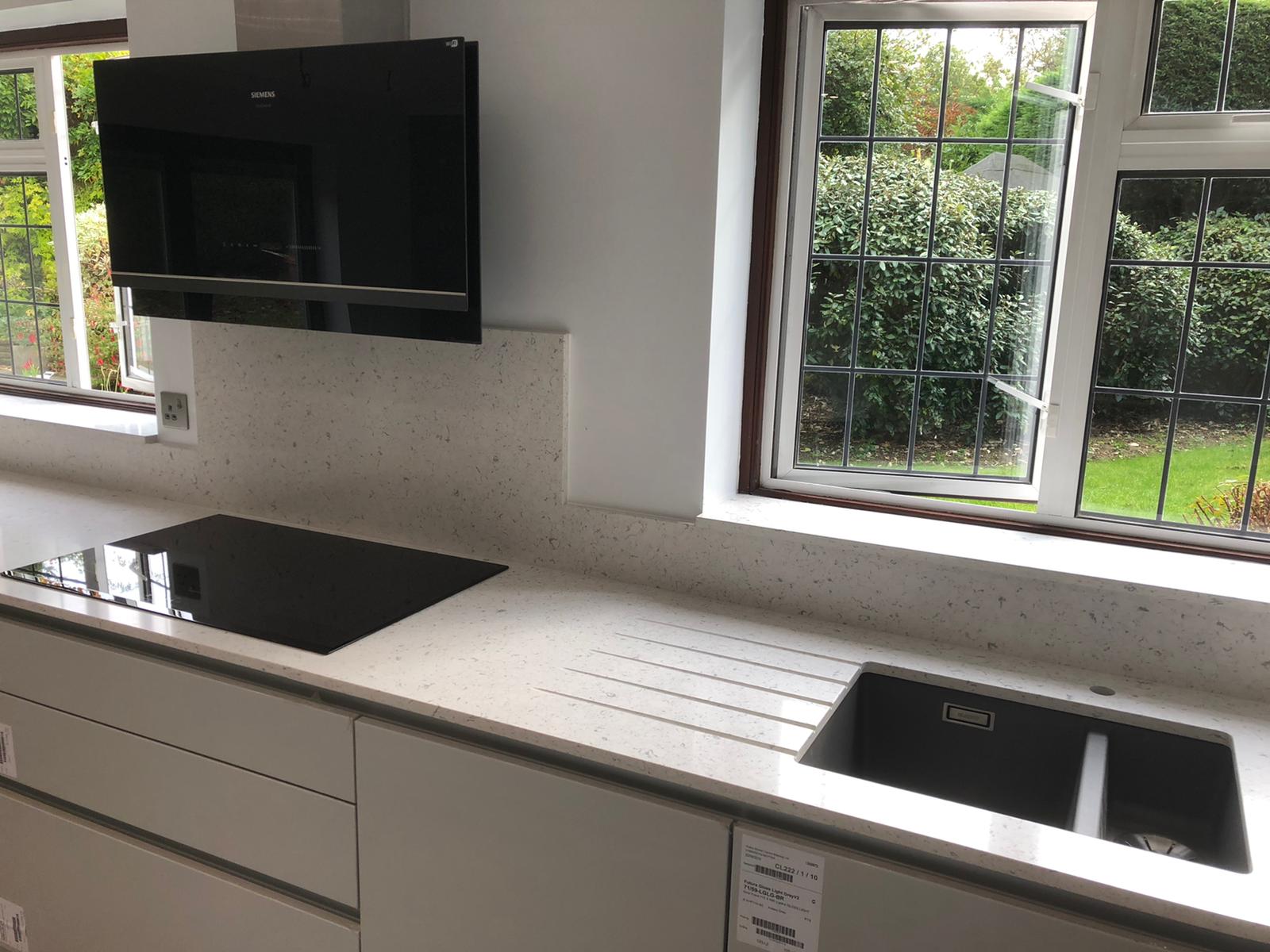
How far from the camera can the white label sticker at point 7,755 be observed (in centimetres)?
187

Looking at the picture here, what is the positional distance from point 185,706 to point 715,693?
87 cm

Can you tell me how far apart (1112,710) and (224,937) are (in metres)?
1.46

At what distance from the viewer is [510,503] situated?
202 cm

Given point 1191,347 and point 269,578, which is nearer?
point 1191,347

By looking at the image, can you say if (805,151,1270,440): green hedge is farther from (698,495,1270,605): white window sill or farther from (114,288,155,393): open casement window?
(114,288,155,393): open casement window

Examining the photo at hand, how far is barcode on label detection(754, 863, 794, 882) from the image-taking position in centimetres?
118

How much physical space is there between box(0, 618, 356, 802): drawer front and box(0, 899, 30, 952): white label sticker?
1.57ft

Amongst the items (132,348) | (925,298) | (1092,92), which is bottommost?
(132,348)

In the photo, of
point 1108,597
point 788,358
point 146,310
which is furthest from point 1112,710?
point 146,310

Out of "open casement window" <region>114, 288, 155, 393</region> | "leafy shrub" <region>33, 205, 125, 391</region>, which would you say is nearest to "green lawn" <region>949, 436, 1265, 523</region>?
"open casement window" <region>114, 288, 155, 393</region>

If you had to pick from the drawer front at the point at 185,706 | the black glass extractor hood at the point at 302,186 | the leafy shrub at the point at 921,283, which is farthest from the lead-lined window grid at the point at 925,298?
the drawer front at the point at 185,706

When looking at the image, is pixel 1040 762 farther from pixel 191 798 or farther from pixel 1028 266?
pixel 191 798

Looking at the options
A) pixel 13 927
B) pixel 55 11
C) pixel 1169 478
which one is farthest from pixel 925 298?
pixel 55 11

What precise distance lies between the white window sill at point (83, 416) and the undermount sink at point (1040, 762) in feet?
6.13
